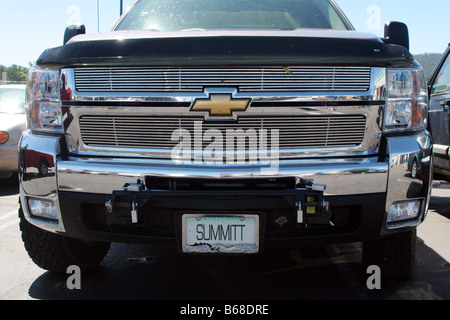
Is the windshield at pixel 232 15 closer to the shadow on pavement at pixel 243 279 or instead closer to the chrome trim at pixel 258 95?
the chrome trim at pixel 258 95

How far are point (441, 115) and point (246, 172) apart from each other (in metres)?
3.50

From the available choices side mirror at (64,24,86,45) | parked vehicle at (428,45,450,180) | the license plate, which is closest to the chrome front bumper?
the license plate

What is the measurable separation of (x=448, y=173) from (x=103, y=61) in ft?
12.8

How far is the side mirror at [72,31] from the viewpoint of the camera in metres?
3.54

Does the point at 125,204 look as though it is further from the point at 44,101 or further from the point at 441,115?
the point at 441,115

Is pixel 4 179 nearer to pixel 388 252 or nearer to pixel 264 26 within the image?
pixel 264 26

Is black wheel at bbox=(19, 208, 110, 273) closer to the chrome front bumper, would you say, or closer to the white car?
the chrome front bumper

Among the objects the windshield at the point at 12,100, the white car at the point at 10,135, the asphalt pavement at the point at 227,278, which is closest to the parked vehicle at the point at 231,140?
the asphalt pavement at the point at 227,278

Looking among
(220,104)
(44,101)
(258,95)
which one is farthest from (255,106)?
(44,101)

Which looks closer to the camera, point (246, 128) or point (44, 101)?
point (246, 128)

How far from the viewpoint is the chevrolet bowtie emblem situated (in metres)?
2.49

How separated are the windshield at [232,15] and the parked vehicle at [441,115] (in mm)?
1850

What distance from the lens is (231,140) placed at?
253 cm

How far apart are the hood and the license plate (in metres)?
→ 0.75
